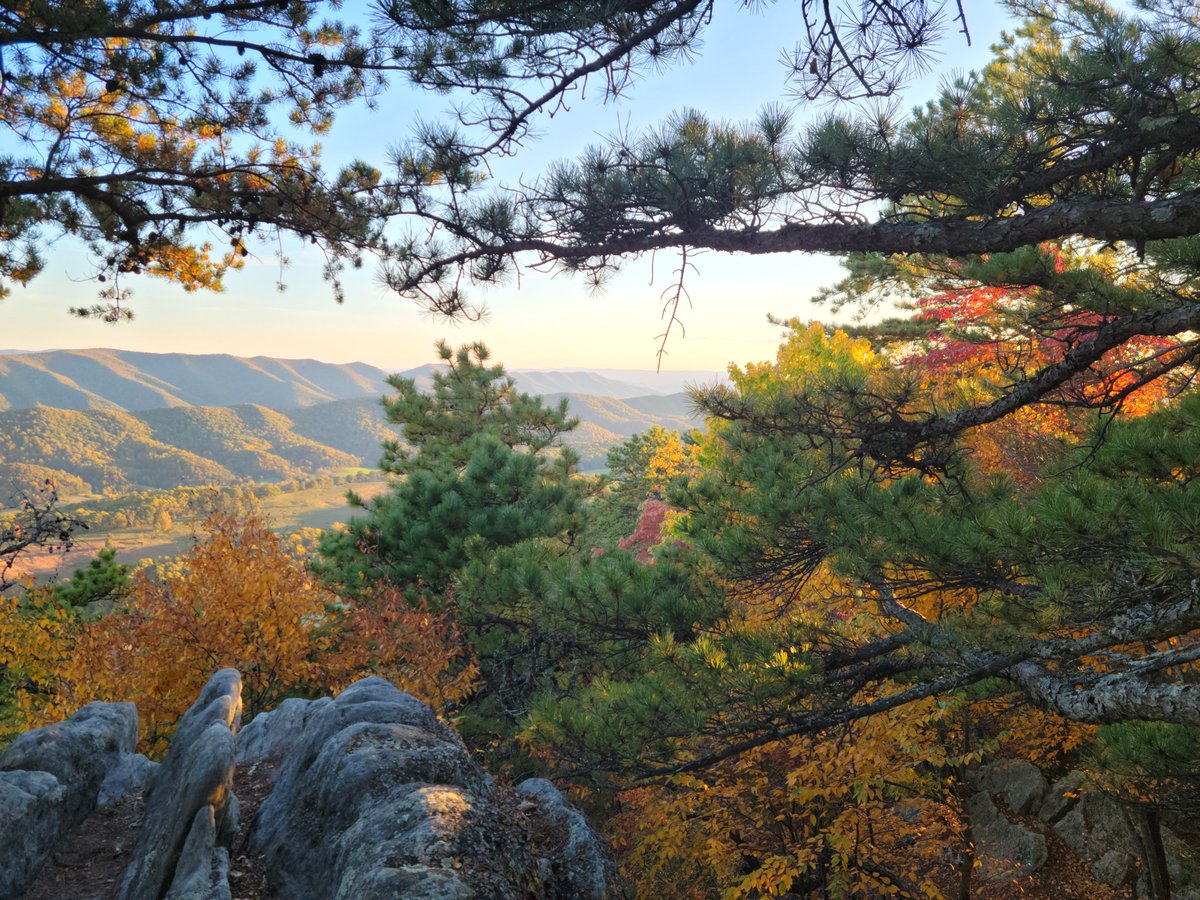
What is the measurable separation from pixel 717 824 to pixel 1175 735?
5.27m

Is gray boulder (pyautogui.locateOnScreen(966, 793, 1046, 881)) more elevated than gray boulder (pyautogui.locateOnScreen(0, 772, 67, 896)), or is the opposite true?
gray boulder (pyautogui.locateOnScreen(0, 772, 67, 896))

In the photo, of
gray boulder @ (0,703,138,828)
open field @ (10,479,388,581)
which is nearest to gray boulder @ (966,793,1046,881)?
gray boulder @ (0,703,138,828)

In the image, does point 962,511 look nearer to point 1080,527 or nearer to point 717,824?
point 1080,527

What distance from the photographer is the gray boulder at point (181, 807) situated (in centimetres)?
379

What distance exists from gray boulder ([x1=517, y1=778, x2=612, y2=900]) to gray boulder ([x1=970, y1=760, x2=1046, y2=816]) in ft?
29.6

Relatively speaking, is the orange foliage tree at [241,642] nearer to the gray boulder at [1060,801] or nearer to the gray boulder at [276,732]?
the gray boulder at [276,732]

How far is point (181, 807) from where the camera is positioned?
4.08m

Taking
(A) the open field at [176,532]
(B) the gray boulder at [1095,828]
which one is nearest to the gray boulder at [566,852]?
(B) the gray boulder at [1095,828]

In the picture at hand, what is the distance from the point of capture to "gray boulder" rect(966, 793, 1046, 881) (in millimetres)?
10328

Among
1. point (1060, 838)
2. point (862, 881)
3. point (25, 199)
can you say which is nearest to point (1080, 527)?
point (862, 881)

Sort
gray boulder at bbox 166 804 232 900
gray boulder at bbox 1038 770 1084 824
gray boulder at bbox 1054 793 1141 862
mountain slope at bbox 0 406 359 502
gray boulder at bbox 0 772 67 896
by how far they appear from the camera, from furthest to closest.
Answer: mountain slope at bbox 0 406 359 502
gray boulder at bbox 1038 770 1084 824
gray boulder at bbox 1054 793 1141 862
gray boulder at bbox 0 772 67 896
gray boulder at bbox 166 804 232 900

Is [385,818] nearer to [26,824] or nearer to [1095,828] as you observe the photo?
[26,824]

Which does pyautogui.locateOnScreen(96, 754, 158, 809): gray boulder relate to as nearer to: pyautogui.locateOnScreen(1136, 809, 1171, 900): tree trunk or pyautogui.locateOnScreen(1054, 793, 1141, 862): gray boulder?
pyautogui.locateOnScreen(1136, 809, 1171, 900): tree trunk

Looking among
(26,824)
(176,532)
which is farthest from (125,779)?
(176,532)
